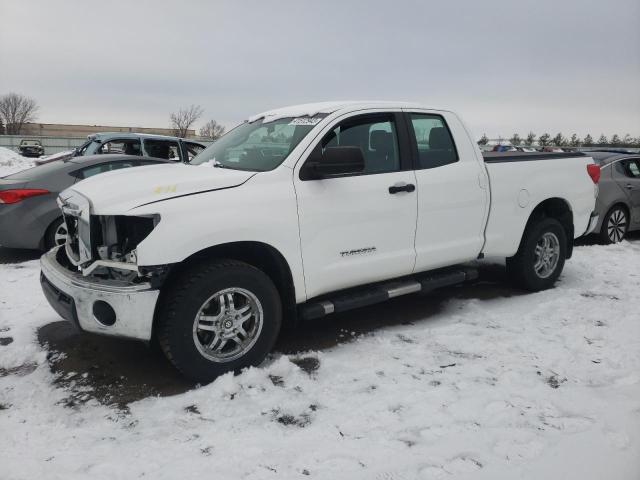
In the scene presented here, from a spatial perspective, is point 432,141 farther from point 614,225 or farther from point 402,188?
point 614,225

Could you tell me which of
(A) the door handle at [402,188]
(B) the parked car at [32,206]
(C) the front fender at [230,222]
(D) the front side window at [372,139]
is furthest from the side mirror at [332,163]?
(B) the parked car at [32,206]

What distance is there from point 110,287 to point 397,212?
7.35 feet

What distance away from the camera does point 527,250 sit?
5285mm

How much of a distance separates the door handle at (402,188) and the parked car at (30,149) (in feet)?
124

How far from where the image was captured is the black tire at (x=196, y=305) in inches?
126

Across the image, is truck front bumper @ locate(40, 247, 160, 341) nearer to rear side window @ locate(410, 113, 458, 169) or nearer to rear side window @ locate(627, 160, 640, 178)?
rear side window @ locate(410, 113, 458, 169)

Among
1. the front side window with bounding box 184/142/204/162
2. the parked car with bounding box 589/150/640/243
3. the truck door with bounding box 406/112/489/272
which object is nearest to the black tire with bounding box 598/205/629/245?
the parked car with bounding box 589/150/640/243

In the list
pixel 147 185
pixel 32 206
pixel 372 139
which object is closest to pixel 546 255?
pixel 372 139

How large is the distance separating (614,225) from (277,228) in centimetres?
733

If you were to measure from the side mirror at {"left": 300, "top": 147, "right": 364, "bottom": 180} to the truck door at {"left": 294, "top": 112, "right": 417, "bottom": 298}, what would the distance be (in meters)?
0.05

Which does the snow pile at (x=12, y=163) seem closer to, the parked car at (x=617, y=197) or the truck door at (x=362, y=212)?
the truck door at (x=362, y=212)

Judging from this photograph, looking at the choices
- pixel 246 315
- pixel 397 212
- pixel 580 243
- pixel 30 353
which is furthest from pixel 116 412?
pixel 580 243

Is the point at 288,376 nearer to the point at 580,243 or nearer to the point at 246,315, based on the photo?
the point at 246,315

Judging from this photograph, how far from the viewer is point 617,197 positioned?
27.8ft
